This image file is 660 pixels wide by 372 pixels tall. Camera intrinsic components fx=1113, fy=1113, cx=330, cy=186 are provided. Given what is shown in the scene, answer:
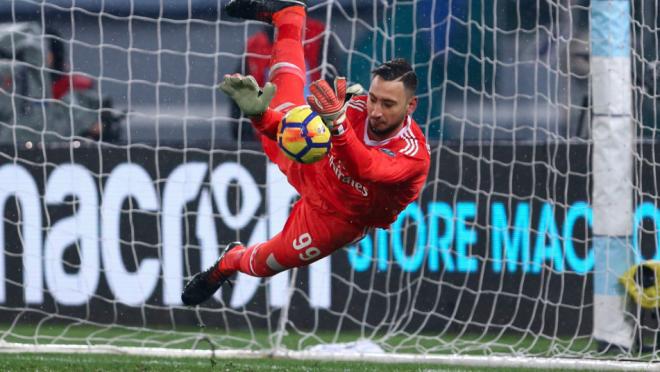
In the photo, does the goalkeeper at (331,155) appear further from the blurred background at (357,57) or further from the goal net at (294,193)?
the blurred background at (357,57)

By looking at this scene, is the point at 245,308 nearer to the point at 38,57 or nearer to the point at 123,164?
the point at 123,164

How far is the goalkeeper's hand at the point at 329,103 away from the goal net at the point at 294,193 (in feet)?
11.4

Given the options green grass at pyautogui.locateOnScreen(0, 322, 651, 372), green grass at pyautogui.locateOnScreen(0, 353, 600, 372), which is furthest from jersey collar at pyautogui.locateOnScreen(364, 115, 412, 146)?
green grass at pyautogui.locateOnScreen(0, 322, 651, 372)

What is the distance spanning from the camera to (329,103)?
4.79 meters

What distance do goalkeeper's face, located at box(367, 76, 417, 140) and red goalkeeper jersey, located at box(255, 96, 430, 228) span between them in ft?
0.19

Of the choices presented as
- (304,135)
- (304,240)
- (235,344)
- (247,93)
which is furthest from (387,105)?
(235,344)

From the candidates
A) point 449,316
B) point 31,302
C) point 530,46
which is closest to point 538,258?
point 449,316

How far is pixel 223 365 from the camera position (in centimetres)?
687

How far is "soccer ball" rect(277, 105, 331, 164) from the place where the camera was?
4699 millimetres

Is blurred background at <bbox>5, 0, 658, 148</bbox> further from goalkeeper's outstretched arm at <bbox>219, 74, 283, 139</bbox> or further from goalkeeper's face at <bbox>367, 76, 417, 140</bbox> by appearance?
goalkeeper's outstretched arm at <bbox>219, 74, 283, 139</bbox>

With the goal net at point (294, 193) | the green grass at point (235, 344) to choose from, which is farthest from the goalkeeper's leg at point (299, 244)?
the goal net at point (294, 193)

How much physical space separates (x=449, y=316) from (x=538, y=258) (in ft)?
2.61

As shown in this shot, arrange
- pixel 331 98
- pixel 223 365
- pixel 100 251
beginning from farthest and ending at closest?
pixel 100 251 → pixel 223 365 → pixel 331 98

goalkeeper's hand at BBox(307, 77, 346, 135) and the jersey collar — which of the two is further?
the jersey collar
